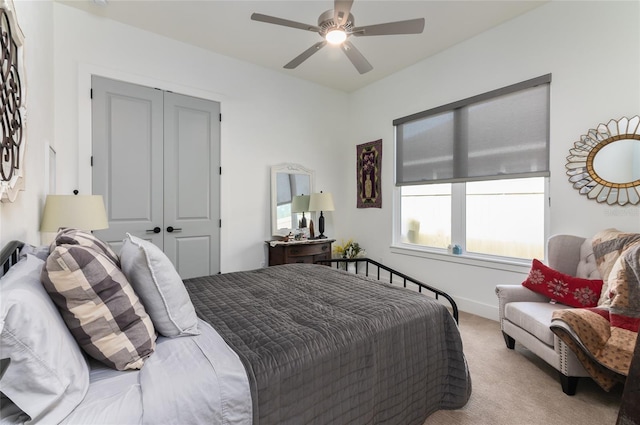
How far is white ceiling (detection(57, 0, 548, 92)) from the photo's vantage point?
279 centimetres

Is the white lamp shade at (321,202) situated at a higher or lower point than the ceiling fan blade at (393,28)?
lower

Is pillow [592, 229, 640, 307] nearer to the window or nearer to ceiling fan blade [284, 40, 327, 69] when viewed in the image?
the window

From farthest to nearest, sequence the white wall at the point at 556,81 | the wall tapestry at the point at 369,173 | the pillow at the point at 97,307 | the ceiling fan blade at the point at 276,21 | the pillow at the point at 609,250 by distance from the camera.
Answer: the wall tapestry at the point at 369,173, the white wall at the point at 556,81, the ceiling fan blade at the point at 276,21, the pillow at the point at 609,250, the pillow at the point at 97,307

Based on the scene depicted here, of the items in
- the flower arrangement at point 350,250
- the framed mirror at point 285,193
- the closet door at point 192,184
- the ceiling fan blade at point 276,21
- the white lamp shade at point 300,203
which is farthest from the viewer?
the flower arrangement at point 350,250

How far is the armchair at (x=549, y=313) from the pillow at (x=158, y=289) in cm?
218

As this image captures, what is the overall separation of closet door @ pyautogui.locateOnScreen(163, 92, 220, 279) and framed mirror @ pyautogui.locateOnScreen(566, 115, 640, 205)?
11.9 ft

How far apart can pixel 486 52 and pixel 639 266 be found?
2.51 metres

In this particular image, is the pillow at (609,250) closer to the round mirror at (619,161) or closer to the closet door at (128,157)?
the round mirror at (619,161)

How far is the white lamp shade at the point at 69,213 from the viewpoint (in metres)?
1.91

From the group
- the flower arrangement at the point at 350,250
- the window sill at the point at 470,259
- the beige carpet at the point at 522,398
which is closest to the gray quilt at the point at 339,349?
the beige carpet at the point at 522,398

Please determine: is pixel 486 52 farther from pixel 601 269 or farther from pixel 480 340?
pixel 480 340

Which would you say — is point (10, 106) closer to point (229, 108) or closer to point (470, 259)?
point (229, 108)

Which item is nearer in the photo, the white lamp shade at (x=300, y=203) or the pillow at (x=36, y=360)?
the pillow at (x=36, y=360)

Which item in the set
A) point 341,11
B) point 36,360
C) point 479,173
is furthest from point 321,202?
point 36,360
